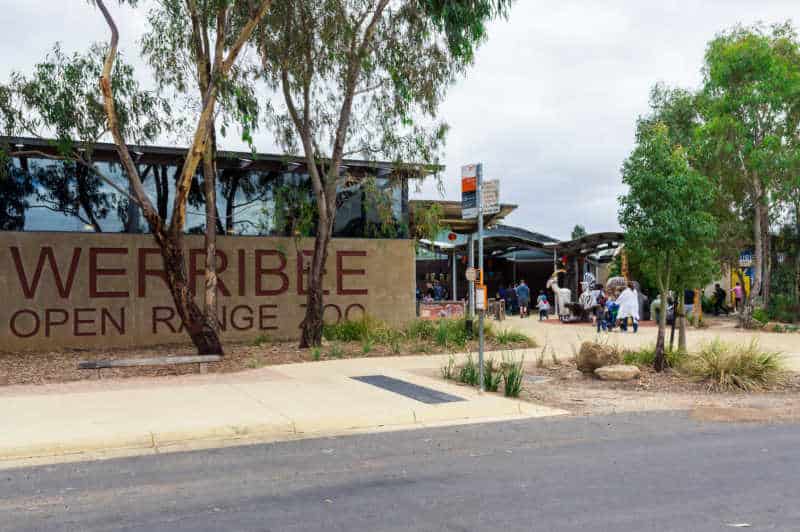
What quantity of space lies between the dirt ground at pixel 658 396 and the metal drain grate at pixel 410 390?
4.13 ft

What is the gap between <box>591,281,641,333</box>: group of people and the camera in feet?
68.0

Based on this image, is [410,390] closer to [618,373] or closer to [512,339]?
[618,373]

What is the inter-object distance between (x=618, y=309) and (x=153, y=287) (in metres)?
12.6

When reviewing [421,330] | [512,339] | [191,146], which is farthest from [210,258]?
[512,339]

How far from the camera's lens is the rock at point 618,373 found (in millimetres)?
11938

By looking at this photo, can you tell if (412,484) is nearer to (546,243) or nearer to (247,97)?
(247,97)

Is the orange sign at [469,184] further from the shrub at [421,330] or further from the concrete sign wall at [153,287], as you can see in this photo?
the concrete sign wall at [153,287]

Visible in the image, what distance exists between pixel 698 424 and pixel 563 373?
161 inches

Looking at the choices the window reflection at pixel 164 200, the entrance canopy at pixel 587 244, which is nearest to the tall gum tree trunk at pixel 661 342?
the window reflection at pixel 164 200

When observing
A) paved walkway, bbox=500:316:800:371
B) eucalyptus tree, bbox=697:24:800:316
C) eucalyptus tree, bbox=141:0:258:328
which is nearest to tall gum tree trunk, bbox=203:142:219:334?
eucalyptus tree, bbox=141:0:258:328

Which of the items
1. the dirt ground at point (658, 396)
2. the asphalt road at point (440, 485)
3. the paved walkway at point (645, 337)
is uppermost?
the paved walkway at point (645, 337)

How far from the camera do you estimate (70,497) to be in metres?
5.84

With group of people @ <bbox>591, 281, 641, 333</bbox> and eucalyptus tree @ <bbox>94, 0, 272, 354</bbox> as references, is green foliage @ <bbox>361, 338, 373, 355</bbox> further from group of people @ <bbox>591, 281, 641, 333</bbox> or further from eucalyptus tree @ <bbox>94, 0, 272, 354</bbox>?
group of people @ <bbox>591, 281, 641, 333</bbox>

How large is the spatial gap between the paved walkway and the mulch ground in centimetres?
241
